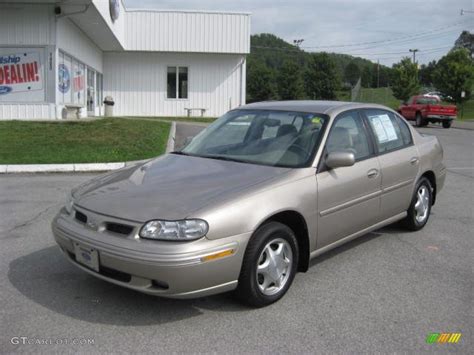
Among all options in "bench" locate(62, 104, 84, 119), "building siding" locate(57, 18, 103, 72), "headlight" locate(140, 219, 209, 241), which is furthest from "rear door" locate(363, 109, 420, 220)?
"building siding" locate(57, 18, 103, 72)

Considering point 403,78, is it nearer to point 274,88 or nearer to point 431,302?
point 274,88

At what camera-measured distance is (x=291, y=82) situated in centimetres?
6931

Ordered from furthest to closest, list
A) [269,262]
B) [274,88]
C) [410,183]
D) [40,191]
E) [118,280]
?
[274,88], [40,191], [410,183], [269,262], [118,280]

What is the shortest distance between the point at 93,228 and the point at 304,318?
1.61 m

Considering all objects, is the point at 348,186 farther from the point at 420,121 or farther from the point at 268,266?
the point at 420,121

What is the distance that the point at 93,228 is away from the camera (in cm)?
349

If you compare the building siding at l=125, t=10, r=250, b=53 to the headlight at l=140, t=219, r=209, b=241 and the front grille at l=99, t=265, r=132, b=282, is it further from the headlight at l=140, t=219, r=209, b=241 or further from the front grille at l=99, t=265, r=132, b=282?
the headlight at l=140, t=219, r=209, b=241

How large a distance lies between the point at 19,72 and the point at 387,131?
14.1 m

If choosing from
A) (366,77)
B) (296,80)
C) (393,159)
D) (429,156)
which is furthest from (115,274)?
(366,77)

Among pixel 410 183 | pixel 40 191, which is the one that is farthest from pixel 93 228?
pixel 40 191

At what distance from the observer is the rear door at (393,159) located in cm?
497

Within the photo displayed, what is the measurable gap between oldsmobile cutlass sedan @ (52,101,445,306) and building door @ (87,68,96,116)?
19.3 m

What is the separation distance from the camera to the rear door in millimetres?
4969

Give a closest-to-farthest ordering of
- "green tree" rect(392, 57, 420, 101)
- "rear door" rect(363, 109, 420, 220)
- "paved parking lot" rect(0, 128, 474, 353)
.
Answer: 1. "paved parking lot" rect(0, 128, 474, 353)
2. "rear door" rect(363, 109, 420, 220)
3. "green tree" rect(392, 57, 420, 101)
